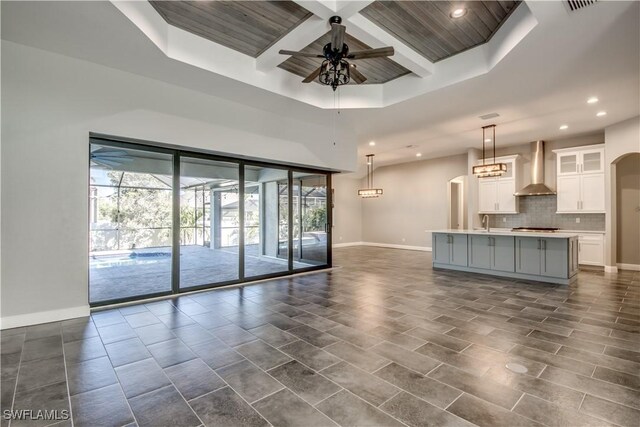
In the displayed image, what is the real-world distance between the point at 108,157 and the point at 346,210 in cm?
897

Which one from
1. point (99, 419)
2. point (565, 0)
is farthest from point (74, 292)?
point (565, 0)

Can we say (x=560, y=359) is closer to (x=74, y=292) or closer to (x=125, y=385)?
(x=125, y=385)

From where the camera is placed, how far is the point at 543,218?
815 centimetres

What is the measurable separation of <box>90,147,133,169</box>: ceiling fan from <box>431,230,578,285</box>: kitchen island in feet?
21.5

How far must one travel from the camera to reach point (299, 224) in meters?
6.96

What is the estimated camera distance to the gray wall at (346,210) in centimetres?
1199

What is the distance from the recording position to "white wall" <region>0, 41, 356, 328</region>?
3420 mm

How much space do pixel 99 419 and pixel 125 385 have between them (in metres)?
0.39

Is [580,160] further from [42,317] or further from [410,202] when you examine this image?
[42,317]

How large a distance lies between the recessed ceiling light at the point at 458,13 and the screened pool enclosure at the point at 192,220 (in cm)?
387

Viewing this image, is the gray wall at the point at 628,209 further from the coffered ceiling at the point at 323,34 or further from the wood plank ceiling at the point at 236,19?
the wood plank ceiling at the point at 236,19

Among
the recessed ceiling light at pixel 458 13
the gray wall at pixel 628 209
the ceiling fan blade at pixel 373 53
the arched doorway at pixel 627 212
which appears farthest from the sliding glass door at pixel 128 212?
the gray wall at pixel 628 209

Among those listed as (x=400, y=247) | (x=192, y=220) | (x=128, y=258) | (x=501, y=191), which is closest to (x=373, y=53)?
(x=192, y=220)
